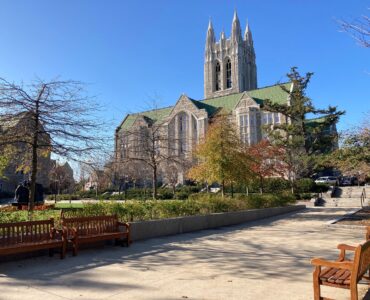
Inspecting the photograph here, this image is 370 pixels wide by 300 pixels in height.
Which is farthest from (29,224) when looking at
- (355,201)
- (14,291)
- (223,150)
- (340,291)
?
(355,201)

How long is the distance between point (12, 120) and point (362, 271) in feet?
34.8

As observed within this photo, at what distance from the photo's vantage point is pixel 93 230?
30.9ft

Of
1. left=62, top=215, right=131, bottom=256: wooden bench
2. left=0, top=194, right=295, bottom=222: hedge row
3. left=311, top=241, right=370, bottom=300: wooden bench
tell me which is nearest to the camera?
left=311, top=241, right=370, bottom=300: wooden bench

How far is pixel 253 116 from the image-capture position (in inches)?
2362

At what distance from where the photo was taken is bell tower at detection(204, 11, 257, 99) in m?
87.8

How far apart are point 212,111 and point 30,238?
197 feet

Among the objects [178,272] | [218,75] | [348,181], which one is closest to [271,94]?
[348,181]

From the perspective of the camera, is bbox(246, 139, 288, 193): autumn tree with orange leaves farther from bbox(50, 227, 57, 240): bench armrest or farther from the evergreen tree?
bbox(50, 227, 57, 240): bench armrest

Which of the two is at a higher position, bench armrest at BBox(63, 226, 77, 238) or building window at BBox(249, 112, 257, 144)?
building window at BBox(249, 112, 257, 144)

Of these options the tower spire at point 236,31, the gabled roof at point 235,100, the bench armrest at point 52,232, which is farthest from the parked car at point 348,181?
the tower spire at point 236,31

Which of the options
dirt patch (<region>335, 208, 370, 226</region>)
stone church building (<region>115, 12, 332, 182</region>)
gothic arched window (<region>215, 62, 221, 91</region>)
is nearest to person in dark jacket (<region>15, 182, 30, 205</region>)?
stone church building (<region>115, 12, 332, 182</region>)

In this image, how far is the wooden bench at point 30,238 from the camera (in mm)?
7340

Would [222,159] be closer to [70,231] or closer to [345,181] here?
[70,231]

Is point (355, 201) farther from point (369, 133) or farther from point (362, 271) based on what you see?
point (362, 271)
